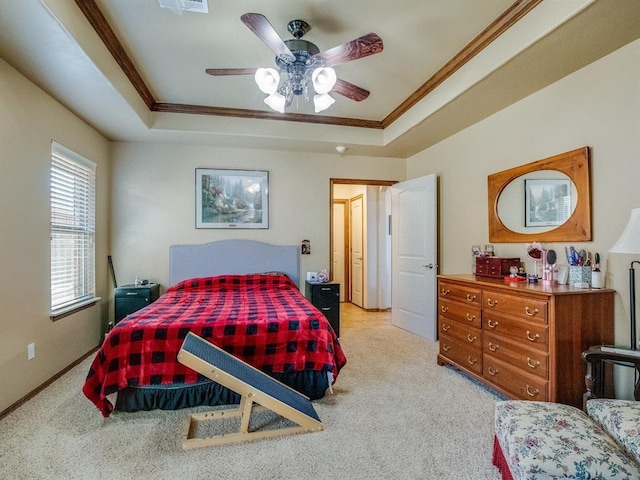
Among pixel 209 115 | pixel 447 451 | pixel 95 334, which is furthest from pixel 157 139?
pixel 447 451

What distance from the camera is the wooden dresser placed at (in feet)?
7.20

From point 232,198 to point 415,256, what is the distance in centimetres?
257

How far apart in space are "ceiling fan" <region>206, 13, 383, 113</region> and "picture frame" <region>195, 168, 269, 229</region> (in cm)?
210

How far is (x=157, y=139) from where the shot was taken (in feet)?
14.0

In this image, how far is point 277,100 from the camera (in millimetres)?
2586

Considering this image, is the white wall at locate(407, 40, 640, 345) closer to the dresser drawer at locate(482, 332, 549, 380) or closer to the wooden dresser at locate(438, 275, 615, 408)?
the wooden dresser at locate(438, 275, 615, 408)

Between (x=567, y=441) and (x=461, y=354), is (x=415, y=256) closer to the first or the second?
(x=461, y=354)

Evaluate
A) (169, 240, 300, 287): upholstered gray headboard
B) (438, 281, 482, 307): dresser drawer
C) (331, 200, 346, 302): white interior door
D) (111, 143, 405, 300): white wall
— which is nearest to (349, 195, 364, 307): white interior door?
(331, 200, 346, 302): white interior door

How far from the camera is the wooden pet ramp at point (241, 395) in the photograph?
2039mm

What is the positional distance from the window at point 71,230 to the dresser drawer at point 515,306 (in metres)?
3.70

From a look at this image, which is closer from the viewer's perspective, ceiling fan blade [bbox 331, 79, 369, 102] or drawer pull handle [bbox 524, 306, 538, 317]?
drawer pull handle [bbox 524, 306, 538, 317]

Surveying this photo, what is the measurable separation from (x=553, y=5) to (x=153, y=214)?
439cm

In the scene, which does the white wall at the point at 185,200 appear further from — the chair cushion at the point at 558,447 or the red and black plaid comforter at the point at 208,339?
the chair cushion at the point at 558,447

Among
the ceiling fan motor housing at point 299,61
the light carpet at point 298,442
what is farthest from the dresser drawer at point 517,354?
the ceiling fan motor housing at point 299,61
